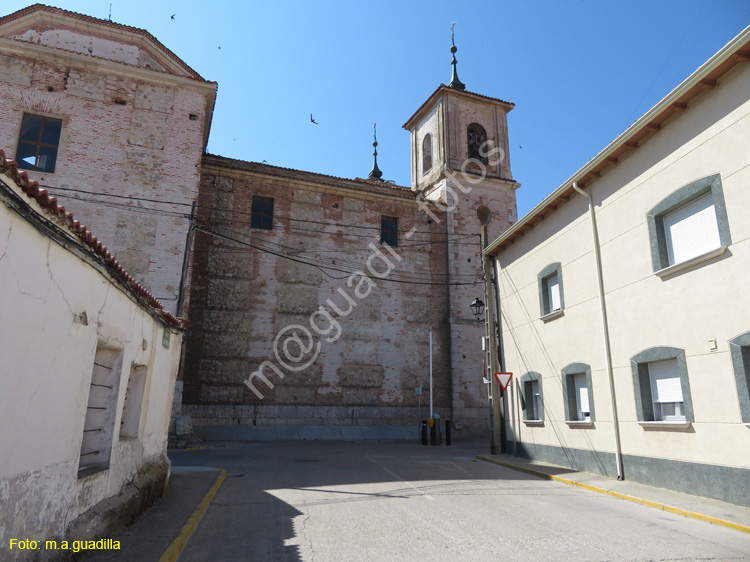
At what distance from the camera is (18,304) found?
12.3 ft

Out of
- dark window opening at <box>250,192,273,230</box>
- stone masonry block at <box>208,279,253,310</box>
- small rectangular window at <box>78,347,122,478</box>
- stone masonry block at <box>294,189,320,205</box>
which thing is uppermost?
stone masonry block at <box>294,189,320,205</box>

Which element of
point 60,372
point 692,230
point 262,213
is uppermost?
point 262,213

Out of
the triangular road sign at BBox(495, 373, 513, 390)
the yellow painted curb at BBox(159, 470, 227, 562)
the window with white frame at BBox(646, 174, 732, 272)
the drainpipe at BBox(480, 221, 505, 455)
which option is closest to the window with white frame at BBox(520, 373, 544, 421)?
the triangular road sign at BBox(495, 373, 513, 390)

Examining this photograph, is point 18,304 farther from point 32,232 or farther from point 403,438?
point 403,438

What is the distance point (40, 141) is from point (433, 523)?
1990 centimetres

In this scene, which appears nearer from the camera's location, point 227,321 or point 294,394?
point 227,321

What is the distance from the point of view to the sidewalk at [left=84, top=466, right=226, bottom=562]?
209 inches

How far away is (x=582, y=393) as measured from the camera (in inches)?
486

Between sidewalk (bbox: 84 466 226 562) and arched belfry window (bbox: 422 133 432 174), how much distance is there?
2272cm

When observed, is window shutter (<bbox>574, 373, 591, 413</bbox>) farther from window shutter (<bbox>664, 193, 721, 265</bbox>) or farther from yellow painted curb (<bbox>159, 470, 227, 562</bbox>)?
yellow painted curb (<bbox>159, 470, 227, 562</bbox>)

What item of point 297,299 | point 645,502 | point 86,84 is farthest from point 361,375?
point 86,84

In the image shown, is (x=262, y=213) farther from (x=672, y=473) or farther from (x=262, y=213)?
(x=672, y=473)

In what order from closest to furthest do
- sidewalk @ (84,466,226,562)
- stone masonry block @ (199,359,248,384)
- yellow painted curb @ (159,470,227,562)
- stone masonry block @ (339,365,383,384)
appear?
sidewalk @ (84,466,226,562) → yellow painted curb @ (159,470,227,562) → stone masonry block @ (199,359,248,384) → stone masonry block @ (339,365,383,384)

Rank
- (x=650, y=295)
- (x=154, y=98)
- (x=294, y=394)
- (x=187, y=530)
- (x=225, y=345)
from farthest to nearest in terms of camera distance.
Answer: (x=294, y=394) < (x=225, y=345) < (x=154, y=98) < (x=650, y=295) < (x=187, y=530)
